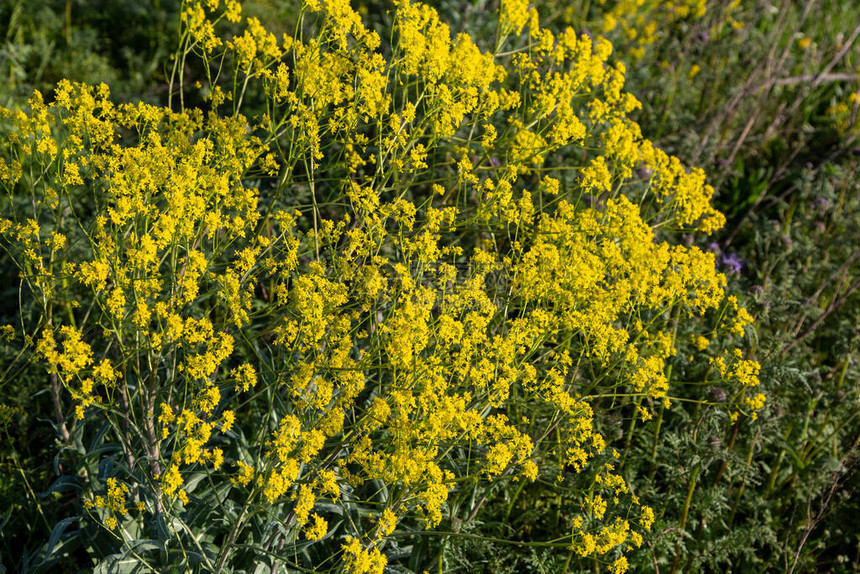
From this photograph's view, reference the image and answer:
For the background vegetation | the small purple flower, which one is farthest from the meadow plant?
the small purple flower

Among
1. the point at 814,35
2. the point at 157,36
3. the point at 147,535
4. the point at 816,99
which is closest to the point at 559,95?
the point at 147,535

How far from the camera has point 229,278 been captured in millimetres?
2656

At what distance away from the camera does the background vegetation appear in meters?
3.48

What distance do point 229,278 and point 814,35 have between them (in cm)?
785

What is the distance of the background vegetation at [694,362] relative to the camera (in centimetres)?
348

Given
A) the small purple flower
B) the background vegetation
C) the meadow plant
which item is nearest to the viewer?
the meadow plant

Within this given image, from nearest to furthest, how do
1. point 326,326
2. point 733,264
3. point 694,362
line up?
point 326,326 → point 694,362 → point 733,264

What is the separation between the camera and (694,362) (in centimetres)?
412

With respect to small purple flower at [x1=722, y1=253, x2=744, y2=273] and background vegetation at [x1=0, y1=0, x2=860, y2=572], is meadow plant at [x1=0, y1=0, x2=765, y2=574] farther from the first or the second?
small purple flower at [x1=722, y1=253, x2=744, y2=273]

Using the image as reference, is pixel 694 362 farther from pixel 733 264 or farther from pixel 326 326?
pixel 326 326

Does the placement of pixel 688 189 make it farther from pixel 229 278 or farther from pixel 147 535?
pixel 147 535

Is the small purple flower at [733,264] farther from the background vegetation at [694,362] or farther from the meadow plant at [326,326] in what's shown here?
the meadow plant at [326,326]

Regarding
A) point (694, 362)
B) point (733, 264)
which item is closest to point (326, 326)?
point (694, 362)

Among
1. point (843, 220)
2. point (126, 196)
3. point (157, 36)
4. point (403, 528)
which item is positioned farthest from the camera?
point (157, 36)
